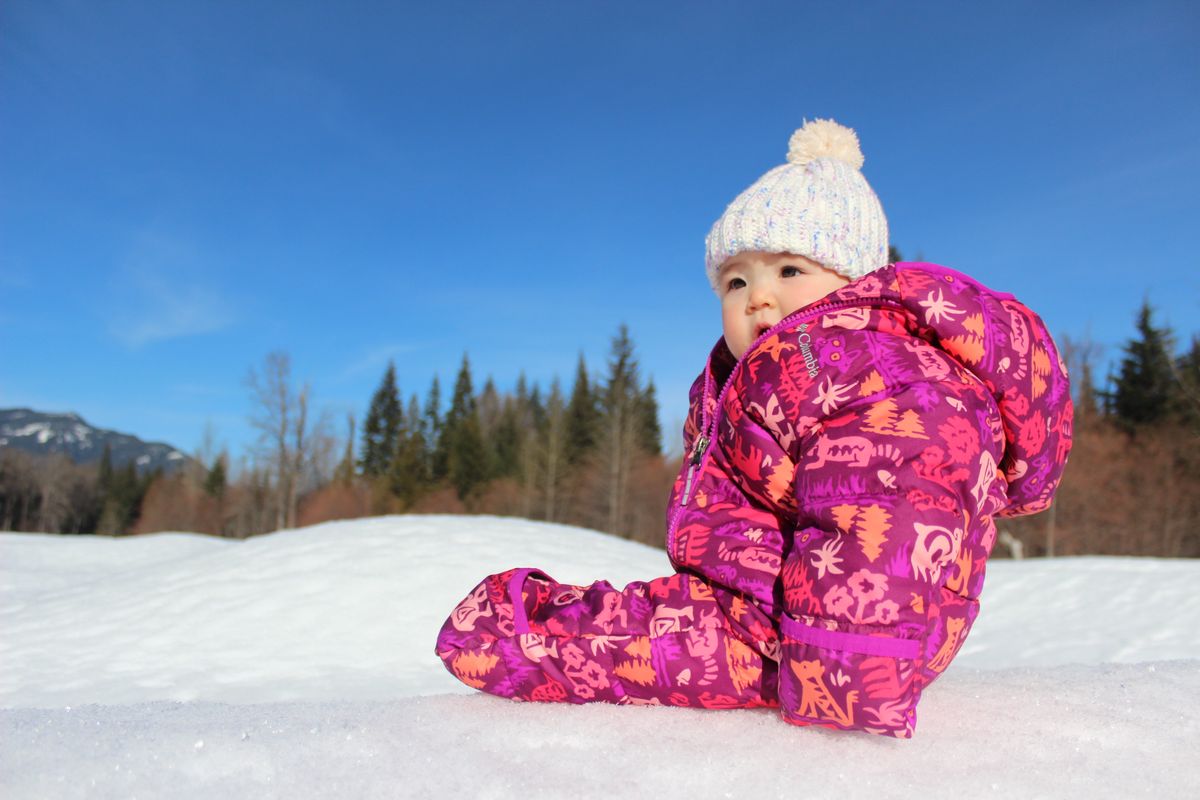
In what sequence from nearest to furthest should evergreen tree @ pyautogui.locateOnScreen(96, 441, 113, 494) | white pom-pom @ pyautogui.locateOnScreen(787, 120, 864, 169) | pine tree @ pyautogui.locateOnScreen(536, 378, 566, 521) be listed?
1. white pom-pom @ pyautogui.locateOnScreen(787, 120, 864, 169)
2. pine tree @ pyautogui.locateOnScreen(536, 378, 566, 521)
3. evergreen tree @ pyautogui.locateOnScreen(96, 441, 113, 494)

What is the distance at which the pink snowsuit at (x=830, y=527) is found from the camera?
1.30 m

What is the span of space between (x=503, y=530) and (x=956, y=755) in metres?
5.12

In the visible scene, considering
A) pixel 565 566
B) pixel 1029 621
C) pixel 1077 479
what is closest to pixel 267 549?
pixel 565 566

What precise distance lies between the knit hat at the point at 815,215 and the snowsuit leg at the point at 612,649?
80cm

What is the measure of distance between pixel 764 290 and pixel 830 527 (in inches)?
26.6

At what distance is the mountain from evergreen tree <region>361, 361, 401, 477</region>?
104404 millimetres

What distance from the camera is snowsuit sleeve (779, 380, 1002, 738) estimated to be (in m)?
1.28

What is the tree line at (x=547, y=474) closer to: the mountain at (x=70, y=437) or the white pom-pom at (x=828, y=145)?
the white pom-pom at (x=828, y=145)

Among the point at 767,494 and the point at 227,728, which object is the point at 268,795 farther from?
the point at 767,494

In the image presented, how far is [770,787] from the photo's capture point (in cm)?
115

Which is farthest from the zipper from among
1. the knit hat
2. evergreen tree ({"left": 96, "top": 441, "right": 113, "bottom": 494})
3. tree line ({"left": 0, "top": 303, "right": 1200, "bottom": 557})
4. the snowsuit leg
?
evergreen tree ({"left": 96, "top": 441, "right": 113, "bottom": 494})

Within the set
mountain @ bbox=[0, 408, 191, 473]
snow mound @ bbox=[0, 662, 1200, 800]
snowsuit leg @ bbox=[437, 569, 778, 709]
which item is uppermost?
mountain @ bbox=[0, 408, 191, 473]

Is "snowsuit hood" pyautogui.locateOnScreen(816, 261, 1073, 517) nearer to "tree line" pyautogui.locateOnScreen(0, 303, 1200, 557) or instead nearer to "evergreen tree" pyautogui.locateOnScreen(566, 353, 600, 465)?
"tree line" pyautogui.locateOnScreen(0, 303, 1200, 557)

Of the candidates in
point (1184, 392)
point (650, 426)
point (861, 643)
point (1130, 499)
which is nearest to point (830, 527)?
point (861, 643)
